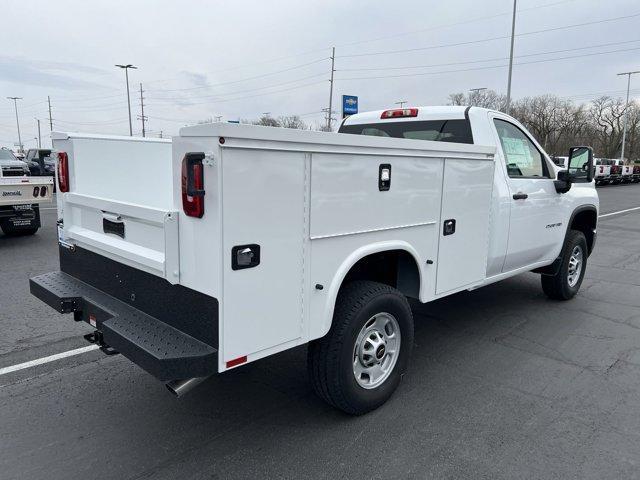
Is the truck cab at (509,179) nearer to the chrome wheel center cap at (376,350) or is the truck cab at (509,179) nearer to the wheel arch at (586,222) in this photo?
the wheel arch at (586,222)

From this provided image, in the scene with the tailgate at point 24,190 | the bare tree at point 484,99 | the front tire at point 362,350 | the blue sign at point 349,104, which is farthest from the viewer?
the bare tree at point 484,99

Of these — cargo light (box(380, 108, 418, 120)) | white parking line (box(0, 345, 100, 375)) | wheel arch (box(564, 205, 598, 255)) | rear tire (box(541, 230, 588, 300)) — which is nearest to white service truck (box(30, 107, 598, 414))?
cargo light (box(380, 108, 418, 120))

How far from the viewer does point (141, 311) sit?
3102 millimetres

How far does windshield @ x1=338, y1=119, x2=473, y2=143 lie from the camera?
448cm

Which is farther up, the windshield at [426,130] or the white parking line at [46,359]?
the windshield at [426,130]

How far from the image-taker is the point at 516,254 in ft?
16.0

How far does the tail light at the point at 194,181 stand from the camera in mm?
2412

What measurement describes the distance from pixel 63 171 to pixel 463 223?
2.98 m

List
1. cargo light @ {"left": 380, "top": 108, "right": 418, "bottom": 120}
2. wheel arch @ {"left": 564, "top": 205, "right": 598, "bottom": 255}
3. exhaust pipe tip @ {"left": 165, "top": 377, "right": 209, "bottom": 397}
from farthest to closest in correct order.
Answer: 1. wheel arch @ {"left": 564, "top": 205, "right": 598, "bottom": 255}
2. cargo light @ {"left": 380, "top": 108, "right": 418, "bottom": 120}
3. exhaust pipe tip @ {"left": 165, "top": 377, "right": 209, "bottom": 397}

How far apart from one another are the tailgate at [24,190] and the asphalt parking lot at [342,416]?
4884 mm

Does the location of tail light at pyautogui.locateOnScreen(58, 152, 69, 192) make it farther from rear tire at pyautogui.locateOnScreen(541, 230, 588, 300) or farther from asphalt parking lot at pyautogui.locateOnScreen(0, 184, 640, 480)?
rear tire at pyautogui.locateOnScreen(541, 230, 588, 300)

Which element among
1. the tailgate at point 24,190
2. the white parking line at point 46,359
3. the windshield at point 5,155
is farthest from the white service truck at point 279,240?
the windshield at point 5,155

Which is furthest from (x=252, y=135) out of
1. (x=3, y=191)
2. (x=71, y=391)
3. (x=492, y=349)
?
(x=3, y=191)

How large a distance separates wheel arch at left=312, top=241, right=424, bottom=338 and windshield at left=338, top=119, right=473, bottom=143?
141 cm
